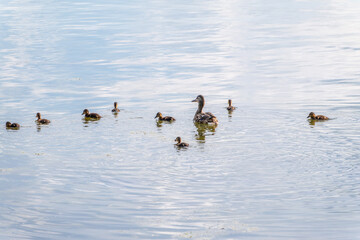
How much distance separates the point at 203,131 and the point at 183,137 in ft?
2.01

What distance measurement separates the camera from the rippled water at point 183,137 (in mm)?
10359

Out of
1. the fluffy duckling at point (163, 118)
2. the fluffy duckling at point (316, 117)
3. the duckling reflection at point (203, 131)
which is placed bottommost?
the duckling reflection at point (203, 131)

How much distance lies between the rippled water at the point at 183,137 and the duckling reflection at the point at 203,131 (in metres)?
0.06

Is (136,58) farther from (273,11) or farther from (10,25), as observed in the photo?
(273,11)

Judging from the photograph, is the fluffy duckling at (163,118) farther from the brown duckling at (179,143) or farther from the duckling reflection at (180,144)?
the duckling reflection at (180,144)

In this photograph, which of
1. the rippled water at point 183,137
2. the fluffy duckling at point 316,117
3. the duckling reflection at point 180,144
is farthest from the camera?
the fluffy duckling at point 316,117

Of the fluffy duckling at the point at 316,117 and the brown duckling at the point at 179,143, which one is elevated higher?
the fluffy duckling at the point at 316,117

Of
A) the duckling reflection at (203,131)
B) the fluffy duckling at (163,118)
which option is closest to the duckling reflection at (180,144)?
the duckling reflection at (203,131)

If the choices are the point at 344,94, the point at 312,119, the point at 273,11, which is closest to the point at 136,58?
the point at 344,94

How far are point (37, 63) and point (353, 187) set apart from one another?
1906 centimetres

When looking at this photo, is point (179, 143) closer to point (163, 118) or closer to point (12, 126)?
point (163, 118)

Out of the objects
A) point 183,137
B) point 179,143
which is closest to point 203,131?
point 183,137

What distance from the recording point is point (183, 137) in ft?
52.9

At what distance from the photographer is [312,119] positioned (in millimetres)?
16906
